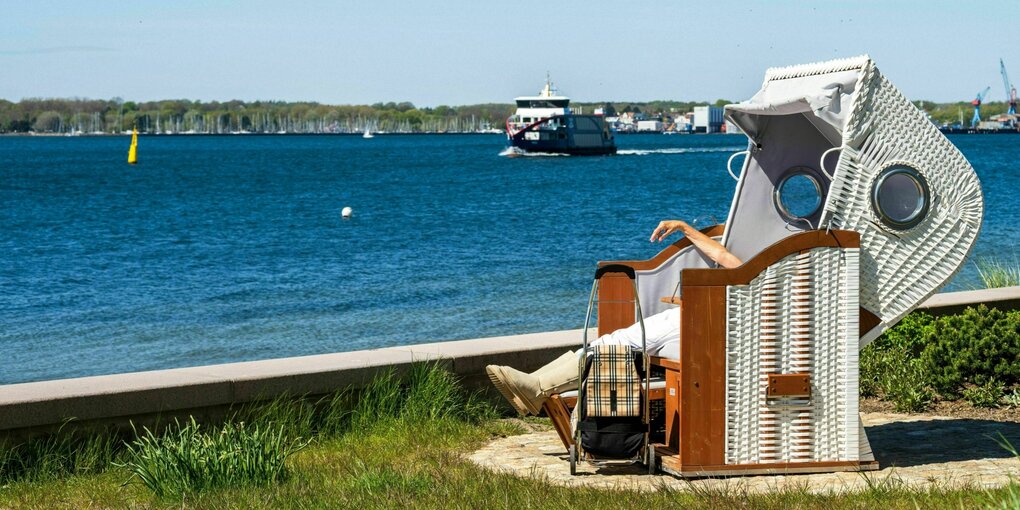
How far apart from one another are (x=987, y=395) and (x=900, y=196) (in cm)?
217

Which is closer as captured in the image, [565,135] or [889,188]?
[889,188]

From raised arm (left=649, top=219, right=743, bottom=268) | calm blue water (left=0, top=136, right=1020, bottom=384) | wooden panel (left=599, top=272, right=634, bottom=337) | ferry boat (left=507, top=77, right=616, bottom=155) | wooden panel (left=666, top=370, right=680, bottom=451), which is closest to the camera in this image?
wooden panel (left=666, top=370, right=680, bottom=451)

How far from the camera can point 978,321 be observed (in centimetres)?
829

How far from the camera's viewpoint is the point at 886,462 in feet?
20.8

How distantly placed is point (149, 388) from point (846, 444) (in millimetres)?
3537

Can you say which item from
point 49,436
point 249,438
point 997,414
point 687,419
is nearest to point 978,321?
point 997,414

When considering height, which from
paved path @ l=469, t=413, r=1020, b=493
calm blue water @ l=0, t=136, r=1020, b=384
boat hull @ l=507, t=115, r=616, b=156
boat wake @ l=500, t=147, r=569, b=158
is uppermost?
boat hull @ l=507, t=115, r=616, b=156

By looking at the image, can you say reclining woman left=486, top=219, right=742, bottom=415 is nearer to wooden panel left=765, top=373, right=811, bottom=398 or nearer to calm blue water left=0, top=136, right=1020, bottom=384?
wooden panel left=765, top=373, right=811, bottom=398

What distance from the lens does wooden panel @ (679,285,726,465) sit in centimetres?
588

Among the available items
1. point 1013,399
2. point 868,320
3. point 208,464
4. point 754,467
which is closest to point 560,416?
point 754,467

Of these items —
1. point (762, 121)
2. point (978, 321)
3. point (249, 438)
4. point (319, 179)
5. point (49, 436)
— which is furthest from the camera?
point (319, 179)

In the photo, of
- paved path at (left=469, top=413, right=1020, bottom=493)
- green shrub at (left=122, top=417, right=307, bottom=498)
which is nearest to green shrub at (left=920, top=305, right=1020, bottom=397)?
paved path at (left=469, top=413, right=1020, bottom=493)

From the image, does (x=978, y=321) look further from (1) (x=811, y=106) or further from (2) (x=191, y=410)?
(2) (x=191, y=410)

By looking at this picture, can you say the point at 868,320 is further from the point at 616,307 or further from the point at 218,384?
the point at 218,384
